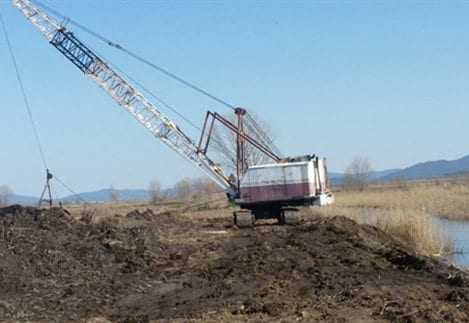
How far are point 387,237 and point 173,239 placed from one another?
7665 mm

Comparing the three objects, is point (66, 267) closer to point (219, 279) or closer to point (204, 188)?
point (219, 279)

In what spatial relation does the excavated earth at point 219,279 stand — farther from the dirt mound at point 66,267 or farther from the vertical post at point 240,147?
the vertical post at point 240,147

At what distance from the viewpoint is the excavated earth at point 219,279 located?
12.2 m

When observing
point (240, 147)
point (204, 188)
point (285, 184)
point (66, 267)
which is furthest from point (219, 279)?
point (204, 188)

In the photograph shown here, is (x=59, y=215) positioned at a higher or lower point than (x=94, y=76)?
lower

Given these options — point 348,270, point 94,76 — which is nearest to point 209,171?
point 94,76

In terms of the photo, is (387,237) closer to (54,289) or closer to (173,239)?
(173,239)

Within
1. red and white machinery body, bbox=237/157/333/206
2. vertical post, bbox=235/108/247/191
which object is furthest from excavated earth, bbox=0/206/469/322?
vertical post, bbox=235/108/247/191

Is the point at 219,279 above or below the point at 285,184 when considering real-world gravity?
below

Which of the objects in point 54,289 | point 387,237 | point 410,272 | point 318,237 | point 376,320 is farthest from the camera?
point 387,237

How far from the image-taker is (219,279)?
16531 mm

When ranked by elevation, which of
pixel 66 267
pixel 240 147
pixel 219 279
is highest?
pixel 240 147

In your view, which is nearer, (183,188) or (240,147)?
(240,147)

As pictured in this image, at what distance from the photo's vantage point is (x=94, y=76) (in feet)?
133
